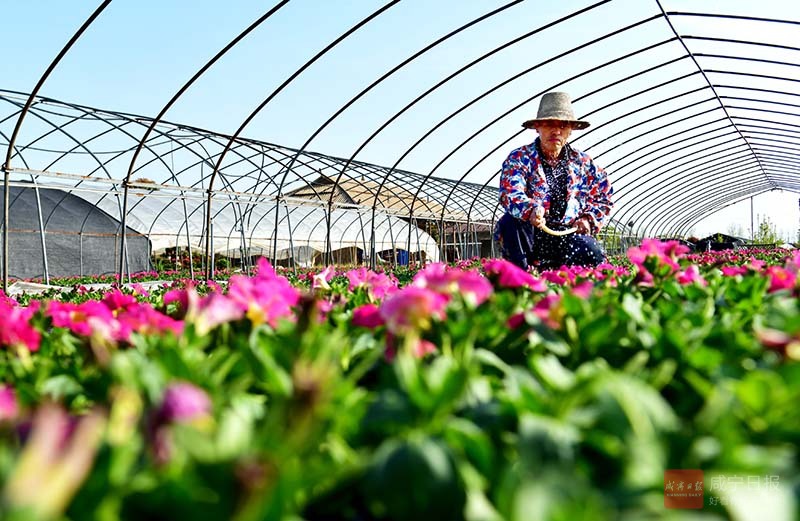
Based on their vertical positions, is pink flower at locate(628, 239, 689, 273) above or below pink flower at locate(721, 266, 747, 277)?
above

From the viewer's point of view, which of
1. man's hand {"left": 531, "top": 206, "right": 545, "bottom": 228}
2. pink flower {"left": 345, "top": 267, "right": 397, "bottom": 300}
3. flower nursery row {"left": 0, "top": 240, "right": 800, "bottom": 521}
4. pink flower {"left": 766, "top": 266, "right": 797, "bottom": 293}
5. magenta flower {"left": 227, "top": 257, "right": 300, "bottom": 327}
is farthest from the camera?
man's hand {"left": 531, "top": 206, "right": 545, "bottom": 228}

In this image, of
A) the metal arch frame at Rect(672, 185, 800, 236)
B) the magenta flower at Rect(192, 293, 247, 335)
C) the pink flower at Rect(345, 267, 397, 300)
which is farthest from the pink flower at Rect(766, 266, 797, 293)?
the metal arch frame at Rect(672, 185, 800, 236)

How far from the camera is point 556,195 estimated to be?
456 cm

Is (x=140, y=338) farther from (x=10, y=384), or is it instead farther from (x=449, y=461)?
(x=449, y=461)

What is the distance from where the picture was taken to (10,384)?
0.97 metres

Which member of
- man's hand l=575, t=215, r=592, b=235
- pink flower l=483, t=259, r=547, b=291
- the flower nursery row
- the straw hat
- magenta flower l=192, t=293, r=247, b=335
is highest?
the straw hat

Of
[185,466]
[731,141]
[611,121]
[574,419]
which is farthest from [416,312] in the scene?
[731,141]

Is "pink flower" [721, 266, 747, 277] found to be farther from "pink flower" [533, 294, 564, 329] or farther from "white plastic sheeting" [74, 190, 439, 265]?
"white plastic sheeting" [74, 190, 439, 265]

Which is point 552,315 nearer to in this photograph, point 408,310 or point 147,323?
point 408,310

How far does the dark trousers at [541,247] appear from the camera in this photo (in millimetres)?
4418

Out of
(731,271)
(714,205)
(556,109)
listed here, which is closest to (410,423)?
(731,271)

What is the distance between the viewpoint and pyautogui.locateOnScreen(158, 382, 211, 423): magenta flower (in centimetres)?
54

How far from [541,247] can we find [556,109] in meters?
0.96

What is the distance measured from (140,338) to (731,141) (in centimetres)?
2048
